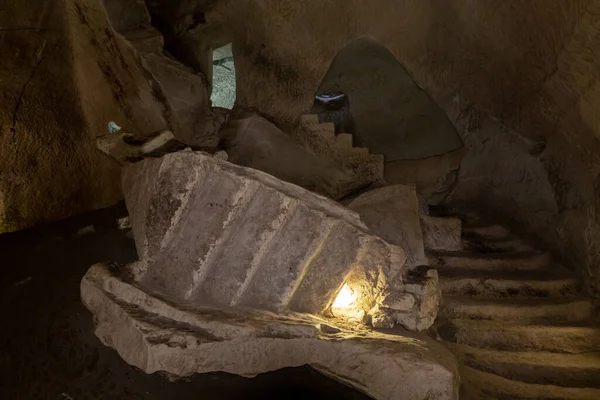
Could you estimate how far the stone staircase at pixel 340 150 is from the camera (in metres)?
6.24

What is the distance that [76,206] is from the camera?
17.9ft

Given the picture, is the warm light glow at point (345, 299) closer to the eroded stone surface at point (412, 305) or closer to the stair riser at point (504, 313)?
the eroded stone surface at point (412, 305)

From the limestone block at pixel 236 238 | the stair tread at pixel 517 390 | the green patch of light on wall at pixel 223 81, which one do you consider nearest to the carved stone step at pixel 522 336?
the stair tread at pixel 517 390

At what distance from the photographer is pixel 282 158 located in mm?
6102

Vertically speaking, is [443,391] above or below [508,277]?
above

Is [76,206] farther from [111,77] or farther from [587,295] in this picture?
[587,295]

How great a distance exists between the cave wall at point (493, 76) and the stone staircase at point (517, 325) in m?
0.41

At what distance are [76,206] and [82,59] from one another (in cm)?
169

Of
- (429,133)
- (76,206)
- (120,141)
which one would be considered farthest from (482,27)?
(76,206)

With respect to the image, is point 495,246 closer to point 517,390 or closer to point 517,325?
point 517,325

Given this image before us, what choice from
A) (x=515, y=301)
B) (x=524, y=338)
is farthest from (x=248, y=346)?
(x=515, y=301)

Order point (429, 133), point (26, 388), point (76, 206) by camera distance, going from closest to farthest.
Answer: point (26, 388)
point (76, 206)
point (429, 133)

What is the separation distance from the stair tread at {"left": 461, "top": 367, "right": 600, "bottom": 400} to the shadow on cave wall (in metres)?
4.58

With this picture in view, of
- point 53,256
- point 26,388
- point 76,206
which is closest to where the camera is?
point 26,388
